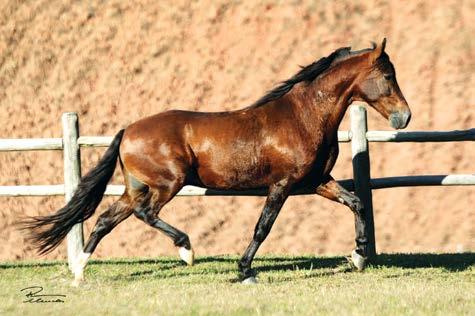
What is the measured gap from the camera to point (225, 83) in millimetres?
15023

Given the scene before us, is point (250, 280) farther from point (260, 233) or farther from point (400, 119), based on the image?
point (400, 119)

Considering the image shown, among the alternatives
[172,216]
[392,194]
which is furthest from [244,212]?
[392,194]

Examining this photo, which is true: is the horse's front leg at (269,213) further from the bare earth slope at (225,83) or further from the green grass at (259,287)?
the bare earth slope at (225,83)

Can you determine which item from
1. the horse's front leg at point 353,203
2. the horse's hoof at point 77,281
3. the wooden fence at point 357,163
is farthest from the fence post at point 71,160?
the horse's front leg at point 353,203

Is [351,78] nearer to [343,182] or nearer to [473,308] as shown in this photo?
[343,182]

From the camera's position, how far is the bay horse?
8.98m

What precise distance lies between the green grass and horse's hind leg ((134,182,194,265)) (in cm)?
30

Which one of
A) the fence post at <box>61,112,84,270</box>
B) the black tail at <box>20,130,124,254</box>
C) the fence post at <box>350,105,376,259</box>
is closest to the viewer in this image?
the black tail at <box>20,130,124,254</box>

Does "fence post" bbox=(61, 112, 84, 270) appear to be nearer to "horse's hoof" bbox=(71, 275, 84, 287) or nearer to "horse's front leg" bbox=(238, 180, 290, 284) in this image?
"horse's hoof" bbox=(71, 275, 84, 287)

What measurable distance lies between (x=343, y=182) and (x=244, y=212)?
410cm

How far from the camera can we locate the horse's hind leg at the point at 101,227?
9.00m
